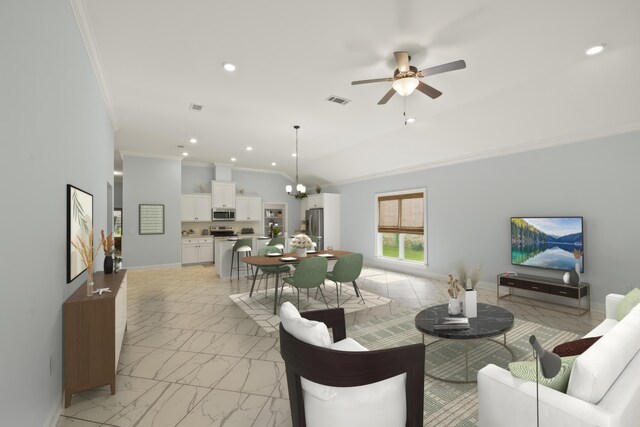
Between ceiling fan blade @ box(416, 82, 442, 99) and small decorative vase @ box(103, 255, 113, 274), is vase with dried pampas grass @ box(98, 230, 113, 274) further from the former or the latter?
ceiling fan blade @ box(416, 82, 442, 99)

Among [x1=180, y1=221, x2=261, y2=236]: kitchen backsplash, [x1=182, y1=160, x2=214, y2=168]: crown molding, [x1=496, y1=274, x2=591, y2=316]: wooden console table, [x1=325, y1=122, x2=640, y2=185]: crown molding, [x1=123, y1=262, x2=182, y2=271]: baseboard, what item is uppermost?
[x1=182, y1=160, x2=214, y2=168]: crown molding

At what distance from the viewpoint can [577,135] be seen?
15.0 feet

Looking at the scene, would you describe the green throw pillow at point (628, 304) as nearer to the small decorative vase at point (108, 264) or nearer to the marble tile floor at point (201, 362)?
the marble tile floor at point (201, 362)

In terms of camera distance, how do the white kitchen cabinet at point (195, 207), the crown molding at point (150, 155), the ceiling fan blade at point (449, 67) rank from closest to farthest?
the ceiling fan blade at point (449, 67) < the crown molding at point (150, 155) < the white kitchen cabinet at point (195, 207)

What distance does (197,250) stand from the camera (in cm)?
885

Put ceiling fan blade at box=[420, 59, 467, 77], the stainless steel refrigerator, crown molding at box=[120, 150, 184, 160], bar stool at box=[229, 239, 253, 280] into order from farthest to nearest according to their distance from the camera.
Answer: the stainless steel refrigerator, crown molding at box=[120, 150, 184, 160], bar stool at box=[229, 239, 253, 280], ceiling fan blade at box=[420, 59, 467, 77]

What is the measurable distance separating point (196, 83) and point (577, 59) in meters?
4.58

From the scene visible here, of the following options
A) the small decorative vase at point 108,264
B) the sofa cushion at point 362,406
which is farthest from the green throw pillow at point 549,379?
the small decorative vase at point 108,264

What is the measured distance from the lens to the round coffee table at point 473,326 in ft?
8.32

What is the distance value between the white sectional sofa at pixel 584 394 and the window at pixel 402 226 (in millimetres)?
5616

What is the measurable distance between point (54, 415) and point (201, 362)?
1112mm

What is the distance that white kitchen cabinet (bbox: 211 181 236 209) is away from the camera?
9.14 metres

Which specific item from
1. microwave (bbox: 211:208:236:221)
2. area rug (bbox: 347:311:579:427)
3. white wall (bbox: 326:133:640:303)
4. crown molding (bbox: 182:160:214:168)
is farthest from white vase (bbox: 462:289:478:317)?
crown molding (bbox: 182:160:214:168)

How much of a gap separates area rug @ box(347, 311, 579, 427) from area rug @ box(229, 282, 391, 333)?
0.73 metres
